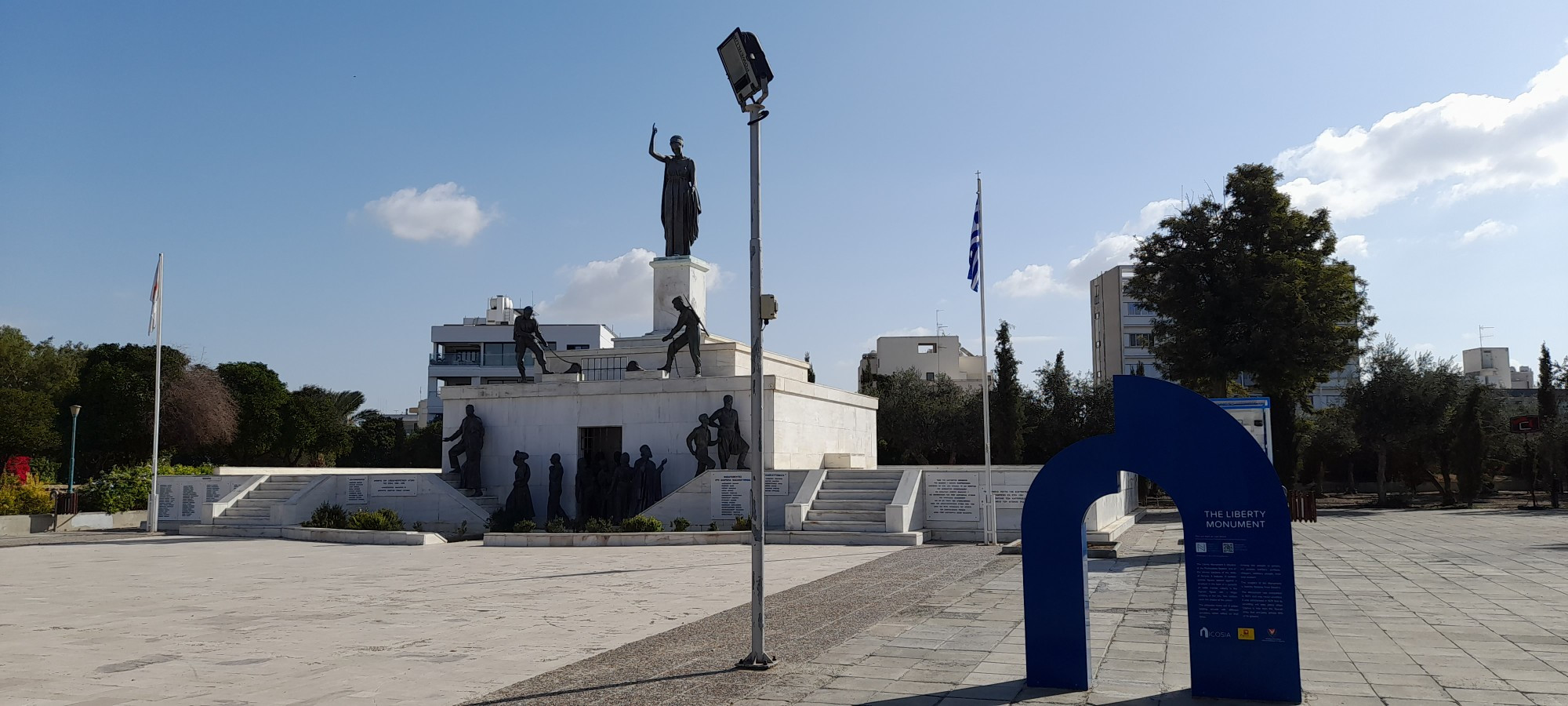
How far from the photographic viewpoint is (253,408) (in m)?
52.7

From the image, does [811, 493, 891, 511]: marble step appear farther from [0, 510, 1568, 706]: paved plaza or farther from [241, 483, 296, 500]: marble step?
[241, 483, 296, 500]: marble step

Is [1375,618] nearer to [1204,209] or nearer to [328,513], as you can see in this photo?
[328,513]

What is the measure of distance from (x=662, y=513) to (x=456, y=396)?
849 cm

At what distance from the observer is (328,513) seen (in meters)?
24.9

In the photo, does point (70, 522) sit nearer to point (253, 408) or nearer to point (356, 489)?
point (356, 489)

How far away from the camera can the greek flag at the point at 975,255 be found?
2178 centimetres

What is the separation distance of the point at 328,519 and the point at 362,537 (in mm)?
2173

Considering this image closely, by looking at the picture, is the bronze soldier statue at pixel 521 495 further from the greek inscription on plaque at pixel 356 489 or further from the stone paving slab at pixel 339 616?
the stone paving slab at pixel 339 616

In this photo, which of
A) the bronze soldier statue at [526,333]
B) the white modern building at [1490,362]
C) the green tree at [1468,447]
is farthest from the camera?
the white modern building at [1490,362]

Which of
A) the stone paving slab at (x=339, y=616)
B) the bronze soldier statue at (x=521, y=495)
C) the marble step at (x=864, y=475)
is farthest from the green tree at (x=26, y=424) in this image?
the marble step at (x=864, y=475)

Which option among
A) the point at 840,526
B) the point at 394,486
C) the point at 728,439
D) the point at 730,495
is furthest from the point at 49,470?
the point at 840,526

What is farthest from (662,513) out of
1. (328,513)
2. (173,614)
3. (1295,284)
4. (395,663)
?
(1295,284)

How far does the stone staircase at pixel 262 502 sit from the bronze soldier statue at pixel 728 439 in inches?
458

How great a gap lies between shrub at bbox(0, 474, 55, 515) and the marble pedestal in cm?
1929
